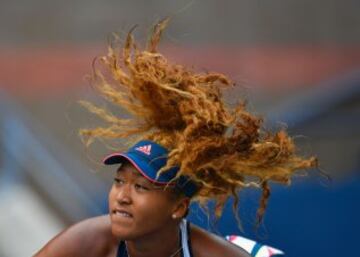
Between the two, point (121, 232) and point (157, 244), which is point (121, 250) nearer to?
point (157, 244)

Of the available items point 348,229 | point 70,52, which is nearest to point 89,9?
point 70,52

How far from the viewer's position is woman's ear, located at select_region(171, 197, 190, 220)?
4.07 metres

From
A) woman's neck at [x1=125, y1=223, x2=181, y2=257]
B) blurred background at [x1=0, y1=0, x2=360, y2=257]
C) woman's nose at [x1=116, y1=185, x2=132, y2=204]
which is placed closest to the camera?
woman's nose at [x1=116, y1=185, x2=132, y2=204]

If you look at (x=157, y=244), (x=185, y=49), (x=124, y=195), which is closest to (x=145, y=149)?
(x=124, y=195)

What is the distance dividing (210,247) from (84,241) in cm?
55

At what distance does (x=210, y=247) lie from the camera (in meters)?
4.34

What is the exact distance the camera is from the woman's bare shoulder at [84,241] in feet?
13.6

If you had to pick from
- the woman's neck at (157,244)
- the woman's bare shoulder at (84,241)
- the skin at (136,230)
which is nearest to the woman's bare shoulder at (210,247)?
the skin at (136,230)

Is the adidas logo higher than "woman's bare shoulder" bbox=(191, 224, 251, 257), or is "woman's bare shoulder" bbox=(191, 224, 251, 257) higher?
the adidas logo

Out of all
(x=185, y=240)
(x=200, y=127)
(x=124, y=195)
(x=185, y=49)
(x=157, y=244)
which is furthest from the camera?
(x=185, y=49)

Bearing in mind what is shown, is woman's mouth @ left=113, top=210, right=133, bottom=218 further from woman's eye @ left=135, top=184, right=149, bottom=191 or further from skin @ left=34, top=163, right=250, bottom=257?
woman's eye @ left=135, top=184, right=149, bottom=191

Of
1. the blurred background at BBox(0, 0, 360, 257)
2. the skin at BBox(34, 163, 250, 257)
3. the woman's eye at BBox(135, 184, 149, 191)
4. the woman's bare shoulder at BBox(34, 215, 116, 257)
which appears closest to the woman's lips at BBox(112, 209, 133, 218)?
the skin at BBox(34, 163, 250, 257)

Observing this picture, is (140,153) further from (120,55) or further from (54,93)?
(54,93)

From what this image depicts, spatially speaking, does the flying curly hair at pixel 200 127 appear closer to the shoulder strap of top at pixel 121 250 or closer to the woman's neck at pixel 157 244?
the woman's neck at pixel 157 244
